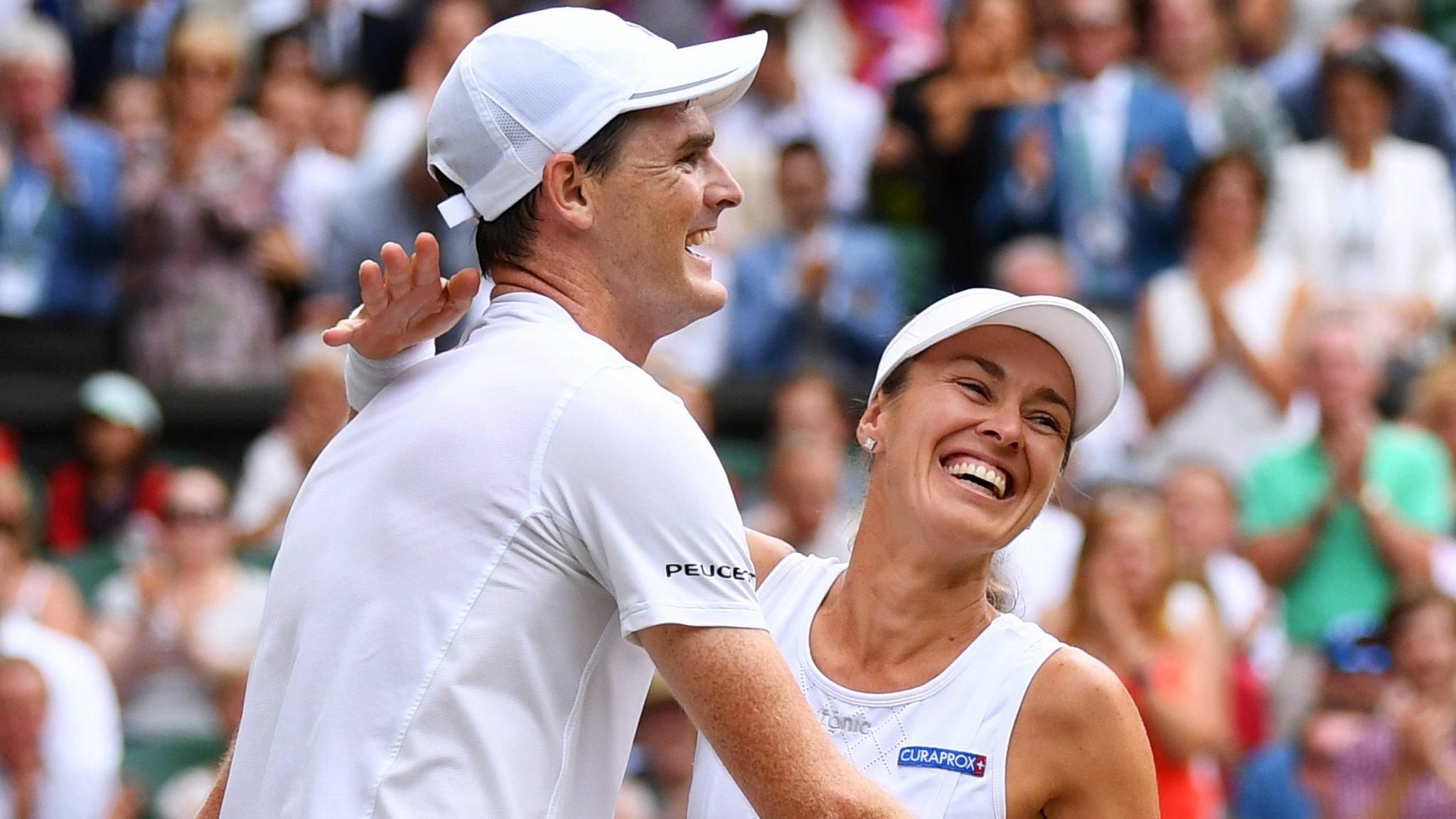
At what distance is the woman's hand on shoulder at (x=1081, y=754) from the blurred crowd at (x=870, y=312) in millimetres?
3400

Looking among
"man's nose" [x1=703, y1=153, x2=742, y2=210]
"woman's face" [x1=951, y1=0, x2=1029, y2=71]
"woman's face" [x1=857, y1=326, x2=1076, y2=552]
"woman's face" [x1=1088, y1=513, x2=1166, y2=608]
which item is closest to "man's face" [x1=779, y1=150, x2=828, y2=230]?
"woman's face" [x1=951, y1=0, x2=1029, y2=71]

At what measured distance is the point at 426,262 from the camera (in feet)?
8.36

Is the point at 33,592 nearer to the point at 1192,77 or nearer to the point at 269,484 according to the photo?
the point at 269,484

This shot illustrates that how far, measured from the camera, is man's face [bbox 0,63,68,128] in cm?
866

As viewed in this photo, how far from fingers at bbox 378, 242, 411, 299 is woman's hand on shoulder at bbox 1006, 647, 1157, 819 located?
0.95 metres

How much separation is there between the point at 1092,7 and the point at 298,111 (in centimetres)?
341

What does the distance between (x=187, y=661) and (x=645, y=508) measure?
5001 mm

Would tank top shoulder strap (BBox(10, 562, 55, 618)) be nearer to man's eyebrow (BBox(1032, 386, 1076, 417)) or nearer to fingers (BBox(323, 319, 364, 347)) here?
fingers (BBox(323, 319, 364, 347))

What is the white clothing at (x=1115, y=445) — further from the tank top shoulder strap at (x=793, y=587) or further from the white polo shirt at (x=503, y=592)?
the white polo shirt at (x=503, y=592)

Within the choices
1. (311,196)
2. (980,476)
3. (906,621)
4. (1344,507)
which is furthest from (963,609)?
(311,196)

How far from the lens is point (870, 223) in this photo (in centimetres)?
868

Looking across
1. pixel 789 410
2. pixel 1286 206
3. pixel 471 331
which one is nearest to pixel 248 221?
pixel 789 410

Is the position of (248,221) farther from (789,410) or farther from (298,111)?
(789,410)

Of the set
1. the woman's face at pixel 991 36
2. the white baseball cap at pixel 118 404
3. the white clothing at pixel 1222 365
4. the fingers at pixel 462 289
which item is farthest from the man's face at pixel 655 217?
the woman's face at pixel 991 36
